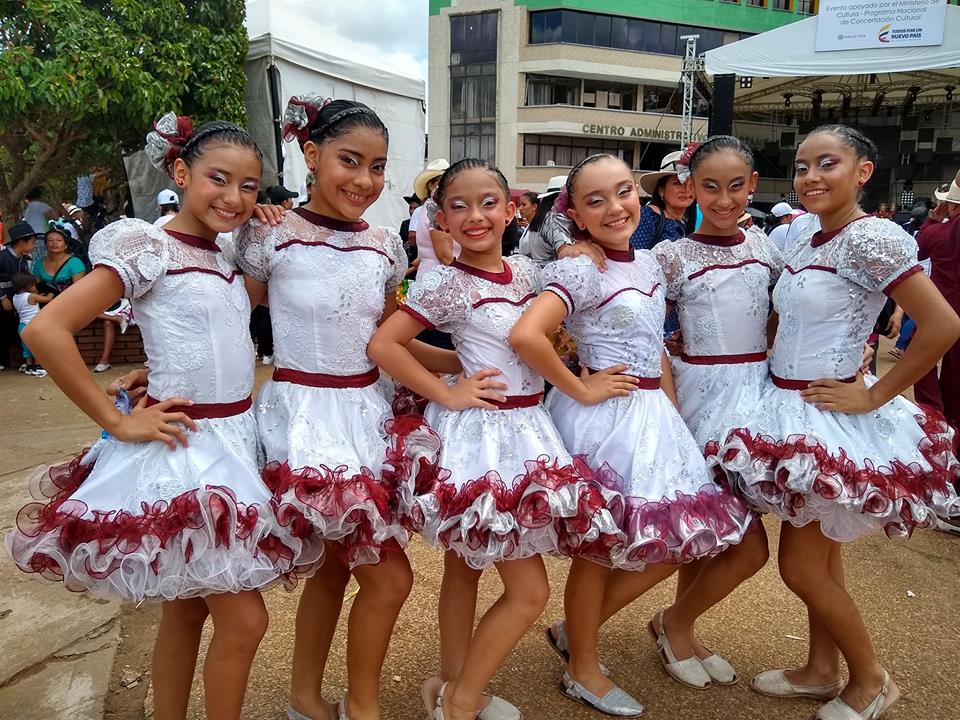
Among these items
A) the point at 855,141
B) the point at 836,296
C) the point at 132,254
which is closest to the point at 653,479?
the point at 836,296

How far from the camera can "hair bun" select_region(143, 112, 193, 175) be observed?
7.16 feet

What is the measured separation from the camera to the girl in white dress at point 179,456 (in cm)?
188

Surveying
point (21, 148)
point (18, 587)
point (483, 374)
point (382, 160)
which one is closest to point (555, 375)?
point (483, 374)

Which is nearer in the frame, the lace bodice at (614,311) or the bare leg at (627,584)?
the lace bodice at (614,311)

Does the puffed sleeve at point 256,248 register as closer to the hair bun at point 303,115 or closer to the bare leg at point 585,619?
the hair bun at point 303,115

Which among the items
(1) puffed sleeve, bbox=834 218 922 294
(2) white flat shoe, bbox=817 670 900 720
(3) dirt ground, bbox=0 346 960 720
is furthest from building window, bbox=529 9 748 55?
(2) white flat shoe, bbox=817 670 900 720

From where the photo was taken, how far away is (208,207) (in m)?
2.13

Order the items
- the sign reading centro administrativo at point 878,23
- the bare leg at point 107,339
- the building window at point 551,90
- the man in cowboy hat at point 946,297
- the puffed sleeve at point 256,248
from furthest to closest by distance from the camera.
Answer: the building window at point 551,90 → the sign reading centro administrativo at point 878,23 → the bare leg at point 107,339 → the man in cowboy hat at point 946,297 → the puffed sleeve at point 256,248

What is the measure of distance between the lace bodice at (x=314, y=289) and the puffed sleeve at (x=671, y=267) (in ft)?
3.59

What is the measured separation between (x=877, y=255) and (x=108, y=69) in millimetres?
9190

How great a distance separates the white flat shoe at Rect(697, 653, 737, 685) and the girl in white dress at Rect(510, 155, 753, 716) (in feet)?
0.20

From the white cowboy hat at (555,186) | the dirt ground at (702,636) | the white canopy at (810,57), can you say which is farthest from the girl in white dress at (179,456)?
the white canopy at (810,57)

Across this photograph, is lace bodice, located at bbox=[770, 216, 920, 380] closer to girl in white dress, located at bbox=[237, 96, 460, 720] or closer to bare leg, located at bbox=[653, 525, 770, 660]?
bare leg, located at bbox=[653, 525, 770, 660]

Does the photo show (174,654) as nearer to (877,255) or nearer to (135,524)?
(135,524)
